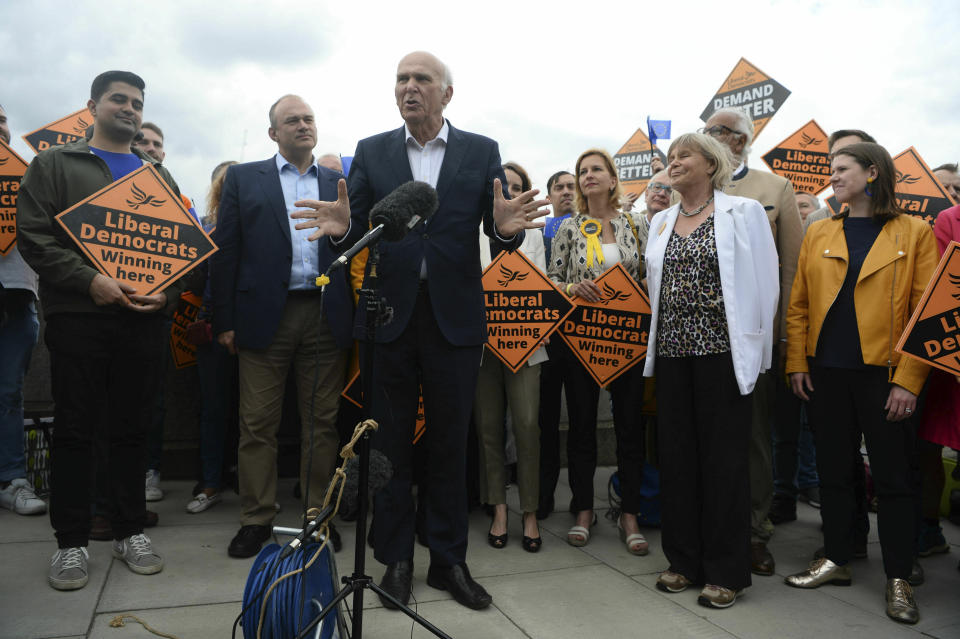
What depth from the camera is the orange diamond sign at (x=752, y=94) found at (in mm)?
8227

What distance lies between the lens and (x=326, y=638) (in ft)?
7.71

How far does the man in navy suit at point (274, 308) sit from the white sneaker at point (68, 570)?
0.72 metres

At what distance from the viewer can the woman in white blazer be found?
11.0 feet

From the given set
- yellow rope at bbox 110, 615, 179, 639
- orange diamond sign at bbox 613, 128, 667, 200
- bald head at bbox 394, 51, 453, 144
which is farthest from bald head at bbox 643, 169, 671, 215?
orange diamond sign at bbox 613, 128, 667, 200

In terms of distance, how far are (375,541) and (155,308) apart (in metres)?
1.63

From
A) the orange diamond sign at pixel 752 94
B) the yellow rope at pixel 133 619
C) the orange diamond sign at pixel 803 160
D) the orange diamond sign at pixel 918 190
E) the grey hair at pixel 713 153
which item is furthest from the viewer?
the orange diamond sign at pixel 752 94

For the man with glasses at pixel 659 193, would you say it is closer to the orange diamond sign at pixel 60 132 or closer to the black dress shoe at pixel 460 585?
the black dress shoe at pixel 460 585

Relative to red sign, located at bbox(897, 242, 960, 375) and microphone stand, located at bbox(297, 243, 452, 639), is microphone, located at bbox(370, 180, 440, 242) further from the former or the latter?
red sign, located at bbox(897, 242, 960, 375)

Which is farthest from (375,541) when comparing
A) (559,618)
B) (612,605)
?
(612,605)

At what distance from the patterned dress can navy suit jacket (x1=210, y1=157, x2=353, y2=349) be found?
183 cm

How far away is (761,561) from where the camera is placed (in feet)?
12.3

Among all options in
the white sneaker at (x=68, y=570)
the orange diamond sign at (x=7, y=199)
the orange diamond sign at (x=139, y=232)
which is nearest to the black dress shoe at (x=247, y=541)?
the white sneaker at (x=68, y=570)

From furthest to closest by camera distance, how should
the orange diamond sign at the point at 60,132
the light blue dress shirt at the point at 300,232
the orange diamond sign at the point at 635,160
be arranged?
the orange diamond sign at the point at 635,160 → the orange diamond sign at the point at 60,132 → the light blue dress shirt at the point at 300,232

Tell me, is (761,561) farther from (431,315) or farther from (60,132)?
(60,132)
